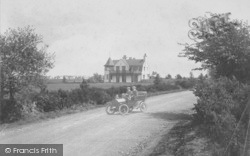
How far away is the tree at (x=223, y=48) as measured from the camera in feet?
45.1

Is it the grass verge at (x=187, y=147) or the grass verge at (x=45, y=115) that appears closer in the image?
the grass verge at (x=187, y=147)

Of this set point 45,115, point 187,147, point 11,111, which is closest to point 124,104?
point 45,115

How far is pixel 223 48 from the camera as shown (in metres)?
13.9

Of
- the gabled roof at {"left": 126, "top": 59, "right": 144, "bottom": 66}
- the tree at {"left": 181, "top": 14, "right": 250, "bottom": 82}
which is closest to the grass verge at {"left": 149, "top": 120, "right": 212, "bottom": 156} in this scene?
the tree at {"left": 181, "top": 14, "right": 250, "bottom": 82}

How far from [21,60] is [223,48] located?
9490mm

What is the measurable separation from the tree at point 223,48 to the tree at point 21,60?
25.7ft

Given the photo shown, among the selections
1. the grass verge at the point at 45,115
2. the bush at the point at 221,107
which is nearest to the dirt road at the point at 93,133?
the grass verge at the point at 45,115

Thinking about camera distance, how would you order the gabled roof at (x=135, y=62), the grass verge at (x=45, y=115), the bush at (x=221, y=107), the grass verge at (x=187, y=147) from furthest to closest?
the gabled roof at (x=135, y=62) → the grass verge at (x=45, y=115) → the bush at (x=221, y=107) → the grass verge at (x=187, y=147)

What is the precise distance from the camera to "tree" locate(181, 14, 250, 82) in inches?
541

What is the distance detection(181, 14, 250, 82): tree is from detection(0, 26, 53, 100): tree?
784cm

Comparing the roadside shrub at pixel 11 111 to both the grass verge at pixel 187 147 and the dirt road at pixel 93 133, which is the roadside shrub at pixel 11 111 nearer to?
the dirt road at pixel 93 133

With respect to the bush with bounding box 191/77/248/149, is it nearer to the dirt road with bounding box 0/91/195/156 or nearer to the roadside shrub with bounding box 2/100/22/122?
the dirt road with bounding box 0/91/195/156

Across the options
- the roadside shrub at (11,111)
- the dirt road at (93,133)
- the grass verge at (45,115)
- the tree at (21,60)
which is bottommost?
the dirt road at (93,133)

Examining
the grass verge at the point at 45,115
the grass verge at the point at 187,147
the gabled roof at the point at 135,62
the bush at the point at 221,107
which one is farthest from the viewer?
the gabled roof at the point at 135,62
